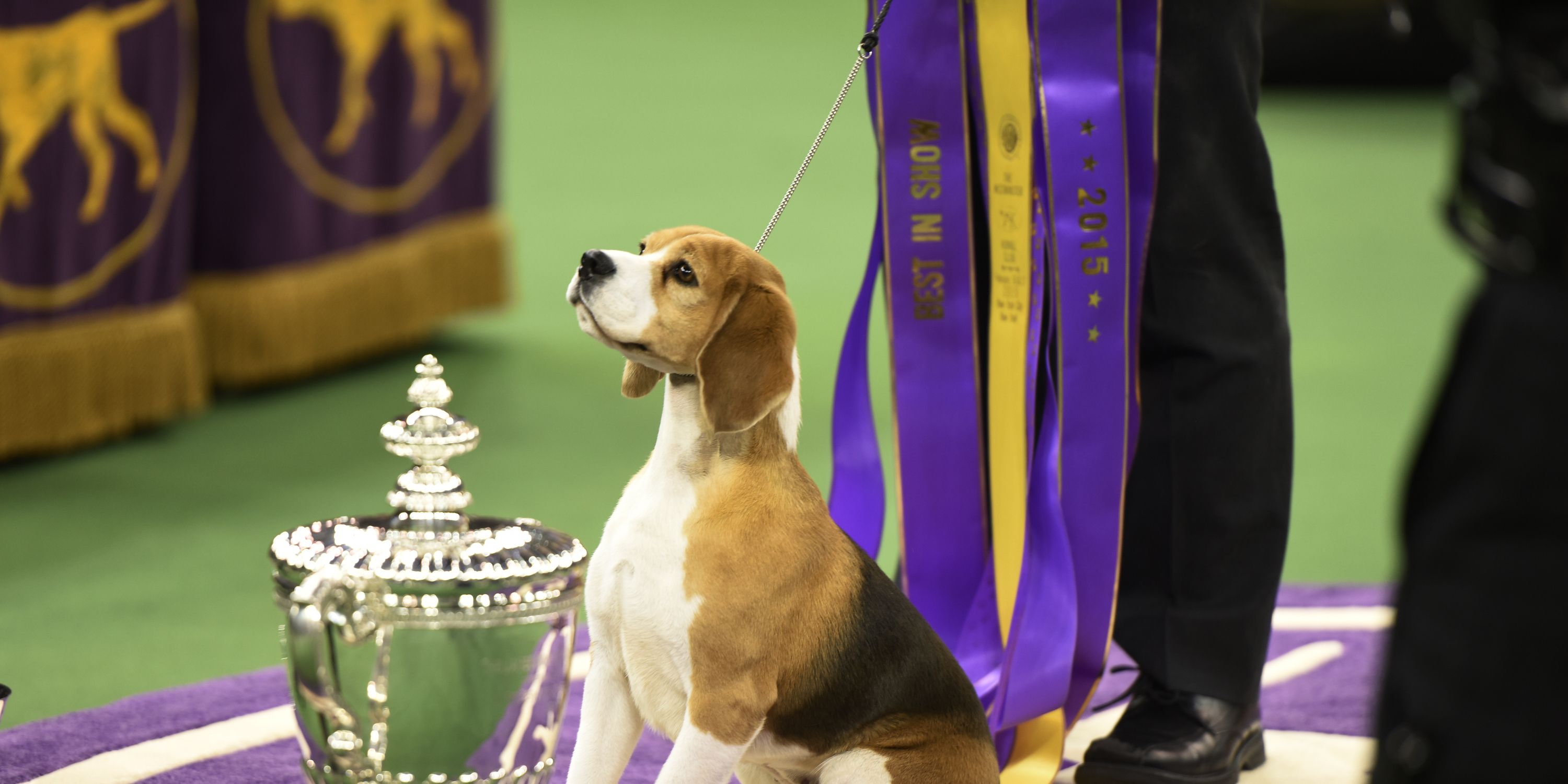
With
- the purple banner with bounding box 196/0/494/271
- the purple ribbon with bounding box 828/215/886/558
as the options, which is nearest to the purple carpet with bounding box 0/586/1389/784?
the purple ribbon with bounding box 828/215/886/558

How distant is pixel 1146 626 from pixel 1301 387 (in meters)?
2.56

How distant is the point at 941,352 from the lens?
2176 millimetres

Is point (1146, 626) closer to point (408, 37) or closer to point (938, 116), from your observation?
point (938, 116)

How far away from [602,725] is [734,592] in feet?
0.72

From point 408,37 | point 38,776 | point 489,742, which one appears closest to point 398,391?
point 408,37

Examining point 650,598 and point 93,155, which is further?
point 93,155

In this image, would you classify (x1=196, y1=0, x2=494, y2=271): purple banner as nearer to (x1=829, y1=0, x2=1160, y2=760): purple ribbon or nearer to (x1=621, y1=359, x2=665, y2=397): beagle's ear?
(x1=829, y1=0, x2=1160, y2=760): purple ribbon

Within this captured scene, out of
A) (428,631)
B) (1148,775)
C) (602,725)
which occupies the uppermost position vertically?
(428,631)

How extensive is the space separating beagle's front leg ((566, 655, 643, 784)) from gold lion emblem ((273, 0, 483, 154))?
9.01ft

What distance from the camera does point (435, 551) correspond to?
172 centimetres

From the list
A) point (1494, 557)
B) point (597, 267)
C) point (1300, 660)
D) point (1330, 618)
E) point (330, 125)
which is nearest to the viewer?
point (1494, 557)

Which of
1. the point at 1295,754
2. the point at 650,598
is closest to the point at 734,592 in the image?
the point at 650,598

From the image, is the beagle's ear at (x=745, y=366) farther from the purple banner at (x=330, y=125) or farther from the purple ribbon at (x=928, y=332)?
the purple banner at (x=330, y=125)

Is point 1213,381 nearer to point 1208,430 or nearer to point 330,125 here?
point 1208,430
